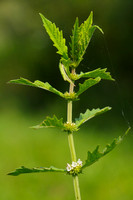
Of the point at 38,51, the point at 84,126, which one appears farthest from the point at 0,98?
the point at 84,126

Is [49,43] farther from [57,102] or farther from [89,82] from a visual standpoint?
[89,82]

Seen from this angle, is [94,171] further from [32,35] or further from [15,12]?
[15,12]

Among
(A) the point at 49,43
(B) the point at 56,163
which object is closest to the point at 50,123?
(B) the point at 56,163

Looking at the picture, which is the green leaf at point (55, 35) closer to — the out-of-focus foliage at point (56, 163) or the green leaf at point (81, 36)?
the green leaf at point (81, 36)

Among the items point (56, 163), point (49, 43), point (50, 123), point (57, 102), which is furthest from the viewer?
point (49, 43)

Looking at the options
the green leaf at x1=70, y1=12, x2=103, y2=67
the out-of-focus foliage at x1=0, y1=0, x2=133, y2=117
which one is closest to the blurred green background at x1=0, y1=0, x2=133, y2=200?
the out-of-focus foliage at x1=0, y1=0, x2=133, y2=117

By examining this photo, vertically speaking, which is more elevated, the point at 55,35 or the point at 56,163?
the point at 56,163

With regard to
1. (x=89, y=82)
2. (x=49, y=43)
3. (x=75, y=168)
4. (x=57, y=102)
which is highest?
(x=49, y=43)

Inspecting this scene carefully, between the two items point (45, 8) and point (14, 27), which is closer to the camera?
point (45, 8)
